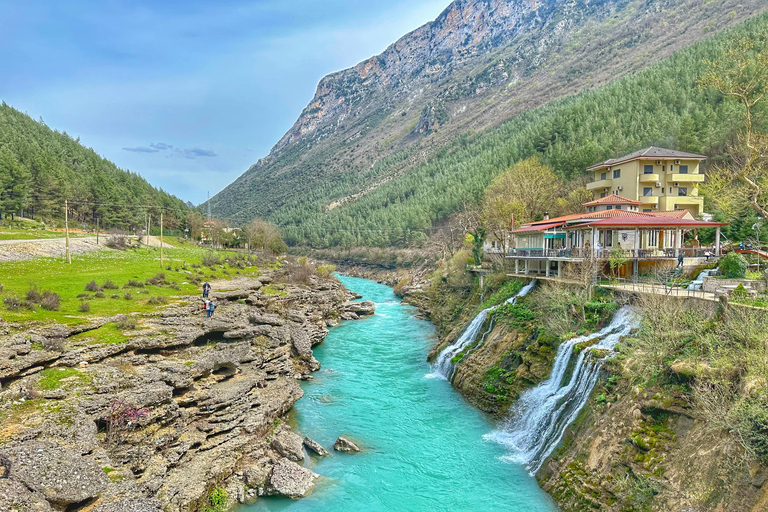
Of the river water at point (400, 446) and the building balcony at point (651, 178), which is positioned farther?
the building balcony at point (651, 178)

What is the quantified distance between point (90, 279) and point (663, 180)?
58.5 metres

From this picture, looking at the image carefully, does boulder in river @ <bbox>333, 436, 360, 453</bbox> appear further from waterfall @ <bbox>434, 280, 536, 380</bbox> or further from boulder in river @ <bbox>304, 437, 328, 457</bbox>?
waterfall @ <bbox>434, 280, 536, 380</bbox>

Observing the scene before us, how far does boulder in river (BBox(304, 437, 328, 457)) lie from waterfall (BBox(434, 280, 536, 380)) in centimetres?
1305

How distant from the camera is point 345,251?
12031 centimetres

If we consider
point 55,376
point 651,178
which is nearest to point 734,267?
point 651,178

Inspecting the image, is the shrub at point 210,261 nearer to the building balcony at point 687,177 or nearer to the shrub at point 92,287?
the shrub at point 92,287

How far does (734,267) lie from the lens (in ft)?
79.0

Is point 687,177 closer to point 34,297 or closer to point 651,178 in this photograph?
point 651,178

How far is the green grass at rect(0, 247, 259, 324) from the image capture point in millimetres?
24969

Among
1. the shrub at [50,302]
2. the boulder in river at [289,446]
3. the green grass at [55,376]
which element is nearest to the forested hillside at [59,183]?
the shrub at [50,302]

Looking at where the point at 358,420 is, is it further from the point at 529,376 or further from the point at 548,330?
the point at 548,330

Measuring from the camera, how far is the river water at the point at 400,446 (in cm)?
1662

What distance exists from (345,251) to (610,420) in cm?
10606

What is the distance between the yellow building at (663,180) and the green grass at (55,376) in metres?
51.5
